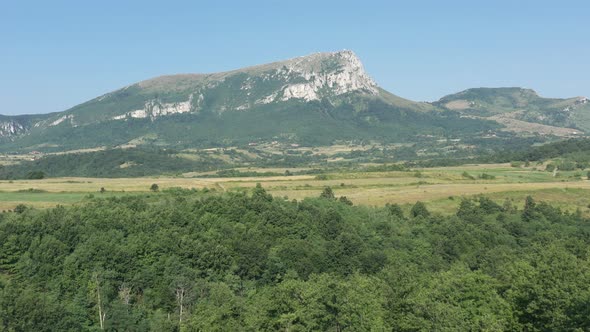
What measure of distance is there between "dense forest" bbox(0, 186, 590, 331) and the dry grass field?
12905 millimetres

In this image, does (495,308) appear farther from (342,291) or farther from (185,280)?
(185,280)

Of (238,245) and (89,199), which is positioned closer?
(238,245)

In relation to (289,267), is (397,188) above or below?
above

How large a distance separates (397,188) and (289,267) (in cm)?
7280

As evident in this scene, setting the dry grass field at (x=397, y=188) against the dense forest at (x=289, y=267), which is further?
the dry grass field at (x=397, y=188)

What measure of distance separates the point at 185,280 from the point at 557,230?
65.7 metres

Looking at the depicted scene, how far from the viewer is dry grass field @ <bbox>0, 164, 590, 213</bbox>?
12450 centimetres

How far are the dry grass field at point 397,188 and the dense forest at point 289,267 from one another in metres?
12.9

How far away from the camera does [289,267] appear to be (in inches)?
3000

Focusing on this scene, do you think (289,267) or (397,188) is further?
(397,188)

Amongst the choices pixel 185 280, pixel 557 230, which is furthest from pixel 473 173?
pixel 185 280

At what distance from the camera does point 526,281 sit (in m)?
47.2

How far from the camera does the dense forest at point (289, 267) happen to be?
4597cm

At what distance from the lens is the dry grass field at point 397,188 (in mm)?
124500
